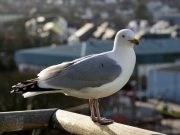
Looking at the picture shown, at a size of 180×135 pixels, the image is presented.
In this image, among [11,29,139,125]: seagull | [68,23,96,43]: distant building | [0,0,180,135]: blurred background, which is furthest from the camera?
[68,23,96,43]: distant building

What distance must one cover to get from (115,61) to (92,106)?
0.21 meters

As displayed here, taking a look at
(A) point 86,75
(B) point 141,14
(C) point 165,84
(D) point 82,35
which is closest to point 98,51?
(C) point 165,84

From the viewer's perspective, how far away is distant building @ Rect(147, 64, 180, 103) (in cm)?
1582

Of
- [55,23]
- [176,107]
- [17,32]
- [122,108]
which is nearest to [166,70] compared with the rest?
[176,107]

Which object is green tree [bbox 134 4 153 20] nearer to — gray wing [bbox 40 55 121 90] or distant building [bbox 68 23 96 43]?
distant building [bbox 68 23 96 43]

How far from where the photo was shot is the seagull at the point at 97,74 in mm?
1836

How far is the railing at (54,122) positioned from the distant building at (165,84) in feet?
45.1

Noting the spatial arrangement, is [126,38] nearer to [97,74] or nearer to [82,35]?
[97,74]

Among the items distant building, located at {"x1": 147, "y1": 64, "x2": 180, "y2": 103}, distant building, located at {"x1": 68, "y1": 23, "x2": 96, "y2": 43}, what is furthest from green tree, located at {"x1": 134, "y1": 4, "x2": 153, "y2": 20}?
distant building, located at {"x1": 147, "y1": 64, "x2": 180, "y2": 103}

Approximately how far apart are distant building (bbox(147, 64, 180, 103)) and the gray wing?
547 inches

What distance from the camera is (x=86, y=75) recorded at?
1868mm

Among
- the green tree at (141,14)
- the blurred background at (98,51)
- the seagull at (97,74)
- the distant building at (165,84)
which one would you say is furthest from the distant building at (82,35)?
the seagull at (97,74)

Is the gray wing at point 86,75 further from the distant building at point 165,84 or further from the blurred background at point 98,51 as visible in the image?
Result: the distant building at point 165,84

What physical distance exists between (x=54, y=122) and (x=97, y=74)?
0.30 meters
